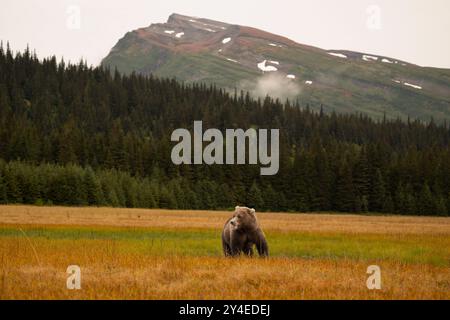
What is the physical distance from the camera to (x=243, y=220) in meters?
16.9

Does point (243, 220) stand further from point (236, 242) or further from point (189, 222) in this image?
point (189, 222)

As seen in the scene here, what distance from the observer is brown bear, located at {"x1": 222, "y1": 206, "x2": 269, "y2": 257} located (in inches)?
666

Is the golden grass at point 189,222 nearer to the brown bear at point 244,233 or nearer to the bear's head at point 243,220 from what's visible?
the brown bear at point 244,233

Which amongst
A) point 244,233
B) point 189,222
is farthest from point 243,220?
point 189,222

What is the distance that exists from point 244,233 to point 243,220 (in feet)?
2.05

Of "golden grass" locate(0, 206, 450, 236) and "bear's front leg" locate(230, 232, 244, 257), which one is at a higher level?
"bear's front leg" locate(230, 232, 244, 257)

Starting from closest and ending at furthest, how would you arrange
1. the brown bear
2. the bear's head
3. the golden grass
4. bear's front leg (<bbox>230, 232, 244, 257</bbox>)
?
1. the bear's head
2. the brown bear
3. bear's front leg (<bbox>230, 232, 244, 257</bbox>)
4. the golden grass

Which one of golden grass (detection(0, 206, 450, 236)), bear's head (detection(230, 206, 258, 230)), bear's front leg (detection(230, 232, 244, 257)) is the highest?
bear's head (detection(230, 206, 258, 230))

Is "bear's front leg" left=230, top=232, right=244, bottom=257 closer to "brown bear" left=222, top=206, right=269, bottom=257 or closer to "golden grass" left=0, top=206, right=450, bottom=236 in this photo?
"brown bear" left=222, top=206, right=269, bottom=257

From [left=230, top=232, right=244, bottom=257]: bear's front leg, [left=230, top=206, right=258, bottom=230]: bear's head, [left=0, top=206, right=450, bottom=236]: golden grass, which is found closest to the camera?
[left=230, top=206, right=258, bottom=230]: bear's head

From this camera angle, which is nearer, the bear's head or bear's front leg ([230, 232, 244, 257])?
the bear's head

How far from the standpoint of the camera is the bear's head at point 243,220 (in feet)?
55.0

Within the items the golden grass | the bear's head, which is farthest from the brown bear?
the golden grass
